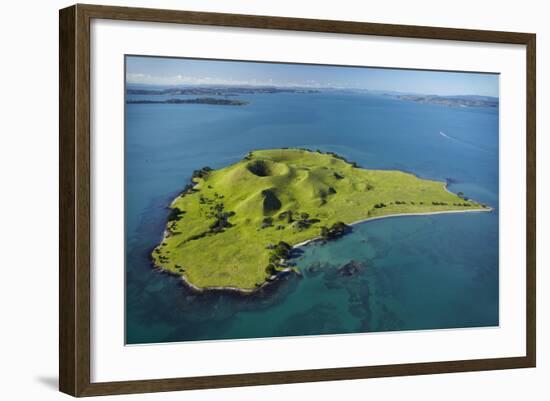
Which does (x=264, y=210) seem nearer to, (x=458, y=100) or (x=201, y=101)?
(x=201, y=101)

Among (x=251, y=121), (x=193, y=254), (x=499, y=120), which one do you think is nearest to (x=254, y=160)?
(x=251, y=121)

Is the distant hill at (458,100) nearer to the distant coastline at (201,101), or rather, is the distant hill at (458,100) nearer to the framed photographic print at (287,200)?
the framed photographic print at (287,200)

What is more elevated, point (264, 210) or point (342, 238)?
point (264, 210)

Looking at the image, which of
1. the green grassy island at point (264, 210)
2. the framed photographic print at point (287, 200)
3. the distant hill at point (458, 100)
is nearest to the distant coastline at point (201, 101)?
the framed photographic print at point (287, 200)

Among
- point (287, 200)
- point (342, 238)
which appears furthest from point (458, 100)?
point (287, 200)

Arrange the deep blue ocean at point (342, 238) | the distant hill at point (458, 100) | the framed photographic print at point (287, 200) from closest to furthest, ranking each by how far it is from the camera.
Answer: the framed photographic print at point (287, 200) → the deep blue ocean at point (342, 238) → the distant hill at point (458, 100)

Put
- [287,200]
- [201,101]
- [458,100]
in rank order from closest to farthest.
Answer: [201,101] < [287,200] < [458,100]

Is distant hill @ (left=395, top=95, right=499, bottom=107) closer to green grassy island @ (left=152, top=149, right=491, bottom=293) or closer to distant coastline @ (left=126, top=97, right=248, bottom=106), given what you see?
green grassy island @ (left=152, top=149, right=491, bottom=293)

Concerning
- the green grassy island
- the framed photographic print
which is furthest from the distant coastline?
the green grassy island
